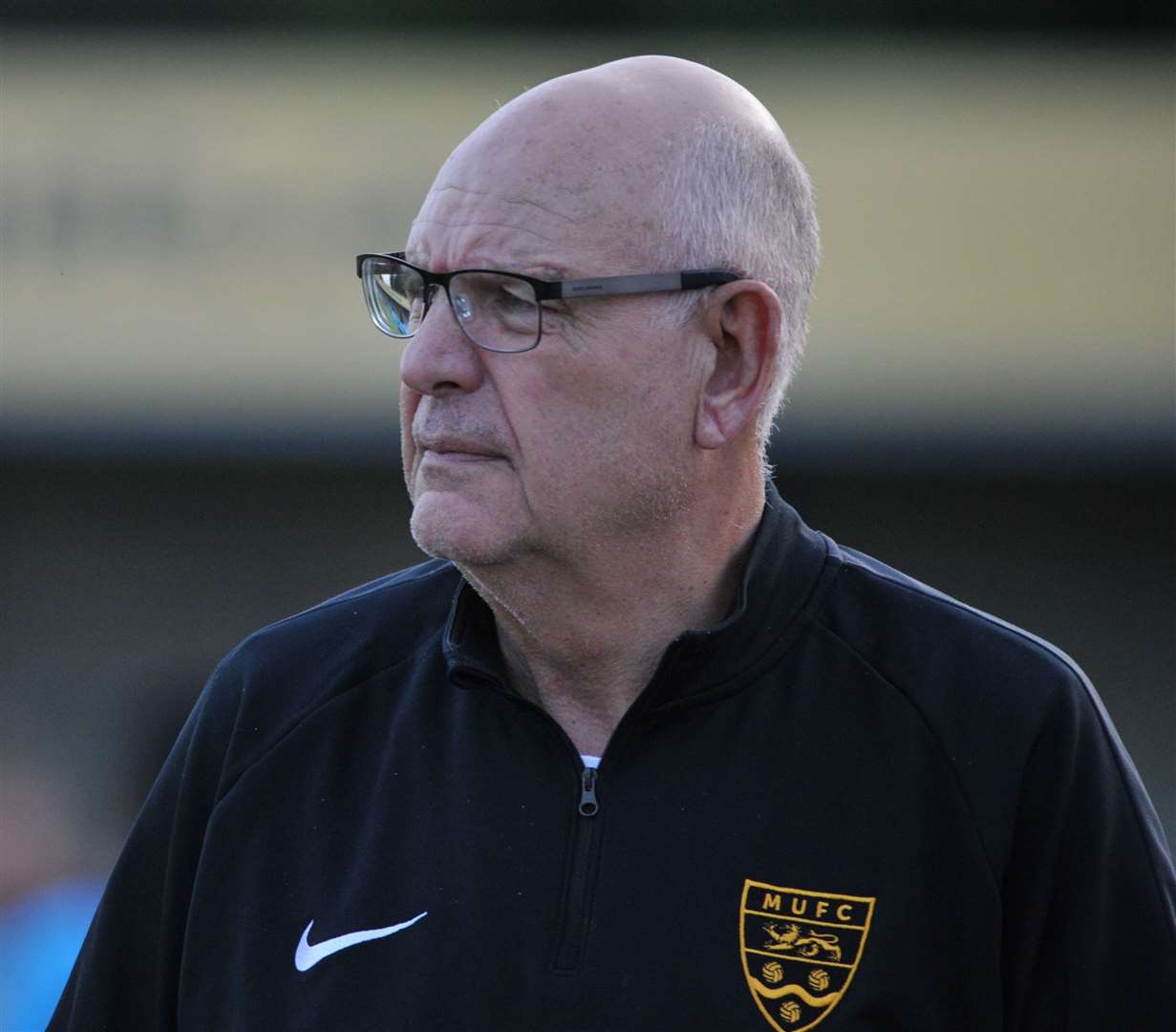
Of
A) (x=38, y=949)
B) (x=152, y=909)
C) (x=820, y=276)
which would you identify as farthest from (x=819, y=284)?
(x=152, y=909)

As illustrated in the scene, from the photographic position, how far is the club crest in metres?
2.01

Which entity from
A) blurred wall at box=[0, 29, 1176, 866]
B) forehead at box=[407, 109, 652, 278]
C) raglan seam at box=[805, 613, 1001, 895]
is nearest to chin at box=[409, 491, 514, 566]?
forehead at box=[407, 109, 652, 278]

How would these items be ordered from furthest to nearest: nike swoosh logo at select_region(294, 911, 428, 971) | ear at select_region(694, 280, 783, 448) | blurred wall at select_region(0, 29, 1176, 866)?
blurred wall at select_region(0, 29, 1176, 866)
ear at select_region(694, 280, 783, 448)
nike swoosh logo at select_region(294, 911, 428, 971)

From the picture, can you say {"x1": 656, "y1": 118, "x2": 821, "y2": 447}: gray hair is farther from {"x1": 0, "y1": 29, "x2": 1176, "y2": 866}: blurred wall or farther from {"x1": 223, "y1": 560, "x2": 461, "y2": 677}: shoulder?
{"x1": 0, "y1": 29, "x2": 1176, "y2": 866}: blurred wall

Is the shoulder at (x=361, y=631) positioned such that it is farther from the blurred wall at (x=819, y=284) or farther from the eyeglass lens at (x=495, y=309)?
the blurred wall at (x=819, y=284)

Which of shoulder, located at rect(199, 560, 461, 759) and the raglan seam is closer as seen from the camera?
the raglan seam

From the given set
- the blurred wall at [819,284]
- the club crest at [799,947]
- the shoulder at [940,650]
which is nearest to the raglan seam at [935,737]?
the shoulder at [940,650]

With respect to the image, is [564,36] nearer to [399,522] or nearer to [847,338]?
[847,338]

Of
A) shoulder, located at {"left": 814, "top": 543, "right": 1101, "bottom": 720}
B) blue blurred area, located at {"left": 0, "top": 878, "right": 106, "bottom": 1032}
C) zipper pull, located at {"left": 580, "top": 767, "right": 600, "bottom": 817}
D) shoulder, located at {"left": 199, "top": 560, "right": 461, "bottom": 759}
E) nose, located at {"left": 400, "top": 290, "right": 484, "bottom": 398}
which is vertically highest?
nose, located at {"left": 400, "top": 290, "right": 484, "bottom": 398}

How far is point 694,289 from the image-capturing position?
221 cm

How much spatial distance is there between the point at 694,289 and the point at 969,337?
574 centimetres

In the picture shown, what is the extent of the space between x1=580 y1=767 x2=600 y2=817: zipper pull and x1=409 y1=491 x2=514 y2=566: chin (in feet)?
0.97

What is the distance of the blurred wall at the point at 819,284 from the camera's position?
7.66m

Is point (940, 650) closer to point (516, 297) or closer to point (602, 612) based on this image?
point (602, 612)
